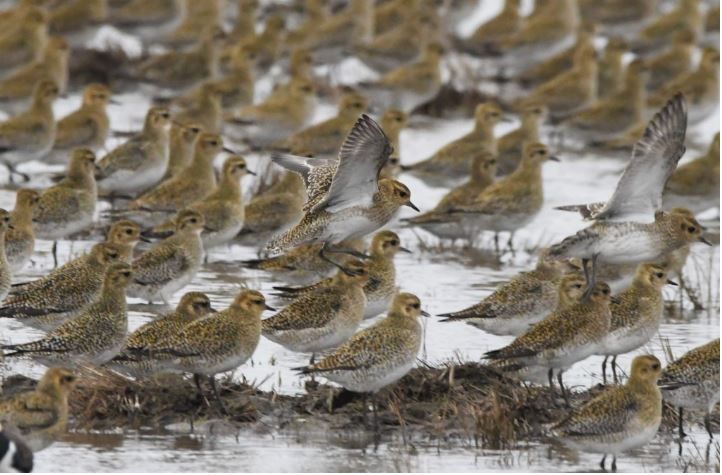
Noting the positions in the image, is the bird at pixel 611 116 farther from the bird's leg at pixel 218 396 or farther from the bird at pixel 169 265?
the bird's leg at pixel 218 396

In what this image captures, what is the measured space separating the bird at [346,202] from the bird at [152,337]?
1433 millimetres

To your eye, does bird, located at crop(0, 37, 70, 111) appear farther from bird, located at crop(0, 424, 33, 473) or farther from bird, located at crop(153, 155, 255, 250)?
bird, located at crop(0, 424, 33, 473)

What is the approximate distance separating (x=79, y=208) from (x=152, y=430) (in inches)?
199

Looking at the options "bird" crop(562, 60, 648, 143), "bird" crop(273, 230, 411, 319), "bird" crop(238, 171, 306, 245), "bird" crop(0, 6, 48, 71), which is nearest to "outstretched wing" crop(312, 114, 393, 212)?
"bird" crop(273, 230, 411, 319)

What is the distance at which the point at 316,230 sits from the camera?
12195 mm

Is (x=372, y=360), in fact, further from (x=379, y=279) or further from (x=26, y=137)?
(x=26, y=137)

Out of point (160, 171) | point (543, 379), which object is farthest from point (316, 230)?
→ point (160, 171)

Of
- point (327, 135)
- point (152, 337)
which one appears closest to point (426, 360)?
point (152, 337)

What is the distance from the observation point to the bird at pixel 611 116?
67.9ft

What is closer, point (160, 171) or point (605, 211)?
point (605, 211)

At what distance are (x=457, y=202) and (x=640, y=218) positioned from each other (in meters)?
4.01

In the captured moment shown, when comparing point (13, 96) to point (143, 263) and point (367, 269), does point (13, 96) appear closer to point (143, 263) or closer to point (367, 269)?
point (143, 263)

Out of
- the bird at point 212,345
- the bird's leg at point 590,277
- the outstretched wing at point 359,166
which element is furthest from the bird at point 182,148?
the bird at point 212,345

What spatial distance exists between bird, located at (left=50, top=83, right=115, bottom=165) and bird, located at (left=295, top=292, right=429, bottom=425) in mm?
8325
